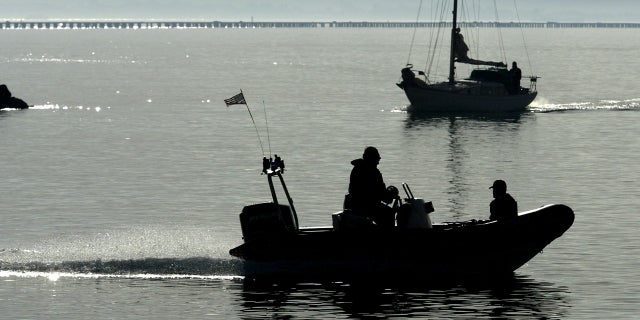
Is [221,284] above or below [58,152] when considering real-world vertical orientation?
below

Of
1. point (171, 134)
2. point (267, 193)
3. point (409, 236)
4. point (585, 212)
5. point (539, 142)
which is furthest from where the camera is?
point (171, 134)

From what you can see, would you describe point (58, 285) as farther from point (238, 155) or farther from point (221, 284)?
point (238, 155)

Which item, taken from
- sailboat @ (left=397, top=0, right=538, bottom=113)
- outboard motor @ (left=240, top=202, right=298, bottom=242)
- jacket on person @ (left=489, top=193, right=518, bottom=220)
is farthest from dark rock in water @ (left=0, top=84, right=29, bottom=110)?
jacket on person @ (left=489, top=193, right=518, bottom=220)

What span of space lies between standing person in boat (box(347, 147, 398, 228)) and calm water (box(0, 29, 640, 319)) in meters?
1.32

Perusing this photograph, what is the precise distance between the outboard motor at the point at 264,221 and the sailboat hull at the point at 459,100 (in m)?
52.6

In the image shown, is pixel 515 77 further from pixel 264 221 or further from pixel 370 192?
pixel 370 192

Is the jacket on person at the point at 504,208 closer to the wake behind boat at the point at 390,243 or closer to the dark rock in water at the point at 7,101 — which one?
the wake behind boat at the point at 390,243

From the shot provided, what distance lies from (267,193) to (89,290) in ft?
53.5

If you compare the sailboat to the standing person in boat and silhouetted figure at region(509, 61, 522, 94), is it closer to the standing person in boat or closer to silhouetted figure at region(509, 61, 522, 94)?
silhouetted figure at region(509, 61, 522, 94)

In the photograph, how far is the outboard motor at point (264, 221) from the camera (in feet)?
87.3

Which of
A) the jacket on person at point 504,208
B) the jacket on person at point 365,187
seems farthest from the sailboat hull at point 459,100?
the jacket on person at point 365,187

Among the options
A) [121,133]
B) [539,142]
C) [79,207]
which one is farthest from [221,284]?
[121,133]

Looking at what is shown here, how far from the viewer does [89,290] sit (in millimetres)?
26688

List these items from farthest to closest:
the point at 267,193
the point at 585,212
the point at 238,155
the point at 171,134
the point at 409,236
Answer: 1. the point at 171,134
2. the point at 238,155
3. the point at 267,193
4. the point at 585,212
5. the point at 409,236
